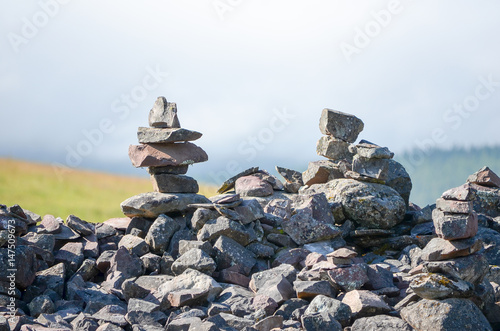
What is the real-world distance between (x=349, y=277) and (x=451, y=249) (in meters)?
2.20

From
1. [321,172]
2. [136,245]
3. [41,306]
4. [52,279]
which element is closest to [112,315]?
[41,306]

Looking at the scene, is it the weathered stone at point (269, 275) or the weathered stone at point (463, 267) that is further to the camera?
the weathered stone at point (269, 275)

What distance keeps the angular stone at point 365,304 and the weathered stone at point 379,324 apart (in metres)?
0.29

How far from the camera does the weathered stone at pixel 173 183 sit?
16.2 m

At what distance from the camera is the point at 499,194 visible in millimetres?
18359

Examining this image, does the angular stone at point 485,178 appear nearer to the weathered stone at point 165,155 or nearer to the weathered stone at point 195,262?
the weathered stone at point 165,155

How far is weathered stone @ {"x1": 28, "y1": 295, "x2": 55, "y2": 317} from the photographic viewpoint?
39.6 ft

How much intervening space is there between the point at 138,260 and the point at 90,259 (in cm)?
133

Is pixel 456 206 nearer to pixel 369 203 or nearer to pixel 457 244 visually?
pixel 457 244

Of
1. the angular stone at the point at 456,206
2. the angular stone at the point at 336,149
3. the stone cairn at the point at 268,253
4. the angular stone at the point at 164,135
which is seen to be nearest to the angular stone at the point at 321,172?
the stone cairn at the point at 268,253

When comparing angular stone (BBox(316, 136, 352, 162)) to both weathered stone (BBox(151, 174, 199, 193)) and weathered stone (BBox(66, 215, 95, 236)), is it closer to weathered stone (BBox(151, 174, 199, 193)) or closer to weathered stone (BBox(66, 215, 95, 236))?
weathered stone (BBox(151, 174, 199, 193))

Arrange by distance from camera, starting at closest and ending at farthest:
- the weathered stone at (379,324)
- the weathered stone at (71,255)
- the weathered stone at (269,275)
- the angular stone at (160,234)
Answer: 1. the weathered stone at (379,324)
2. the weathered stone at (269,275)
3. the weathered stone at (71,255)
4. the angular stone at (160,234)

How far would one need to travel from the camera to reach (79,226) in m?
15.6

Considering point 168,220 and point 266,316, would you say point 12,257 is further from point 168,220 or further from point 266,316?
point 266,316
